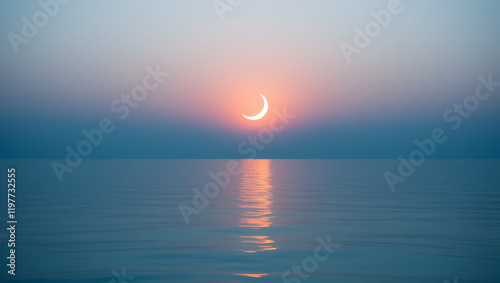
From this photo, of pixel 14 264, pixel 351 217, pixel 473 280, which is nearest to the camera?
pixel 473 280

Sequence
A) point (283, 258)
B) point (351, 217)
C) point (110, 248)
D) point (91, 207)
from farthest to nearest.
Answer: point (91, 207)
point (351, 217)
point (110, 248)
point (283, 258)

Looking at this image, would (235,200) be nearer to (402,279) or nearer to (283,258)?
(283,258)

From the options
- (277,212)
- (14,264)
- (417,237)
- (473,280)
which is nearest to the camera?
(473,280)

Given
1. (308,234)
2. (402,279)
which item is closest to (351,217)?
(308,234)

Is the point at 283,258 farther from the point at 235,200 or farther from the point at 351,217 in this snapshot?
the point at 235,200

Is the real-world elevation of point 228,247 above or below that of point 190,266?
above

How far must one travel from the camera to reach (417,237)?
17219 mm

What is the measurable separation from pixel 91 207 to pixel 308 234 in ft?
43.6

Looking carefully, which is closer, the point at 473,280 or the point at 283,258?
the point at 473,280

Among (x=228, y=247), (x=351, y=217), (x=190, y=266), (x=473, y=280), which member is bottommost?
(x=473, y=280)

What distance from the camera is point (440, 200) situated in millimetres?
29781

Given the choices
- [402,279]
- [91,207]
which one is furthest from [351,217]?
[91,207]

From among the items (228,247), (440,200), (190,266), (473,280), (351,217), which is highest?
(440,200)

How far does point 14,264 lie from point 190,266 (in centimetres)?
423
